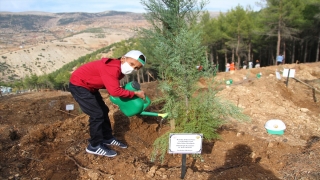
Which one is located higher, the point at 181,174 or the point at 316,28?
the point at 316,28

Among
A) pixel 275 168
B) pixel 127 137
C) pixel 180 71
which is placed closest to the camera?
pixel 275 168

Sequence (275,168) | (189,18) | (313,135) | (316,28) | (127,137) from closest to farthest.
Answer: (275,168)
(127,137)
(313,135)
(189,18)
(316,28)

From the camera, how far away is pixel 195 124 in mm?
3117

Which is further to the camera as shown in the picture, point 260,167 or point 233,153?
point 233,153

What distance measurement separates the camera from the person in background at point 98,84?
7.86ft

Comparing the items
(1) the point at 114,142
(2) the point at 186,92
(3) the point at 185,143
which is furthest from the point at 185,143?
(1) the point at 114,142

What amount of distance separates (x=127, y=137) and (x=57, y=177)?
1.25 m

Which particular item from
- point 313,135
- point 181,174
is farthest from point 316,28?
point 181,174

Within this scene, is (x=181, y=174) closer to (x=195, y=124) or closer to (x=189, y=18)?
(x=195, y=124)

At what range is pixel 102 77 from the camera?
7.88 feet

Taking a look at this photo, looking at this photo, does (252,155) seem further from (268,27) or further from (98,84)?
(268,27)

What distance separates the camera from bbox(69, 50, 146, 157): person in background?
2.40 m

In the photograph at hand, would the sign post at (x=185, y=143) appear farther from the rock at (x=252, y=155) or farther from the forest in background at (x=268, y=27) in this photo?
the forest in background at (x=268, y=27)

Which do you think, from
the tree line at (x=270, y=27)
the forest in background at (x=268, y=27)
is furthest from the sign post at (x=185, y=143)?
the tree line at (x=270, y=27)
